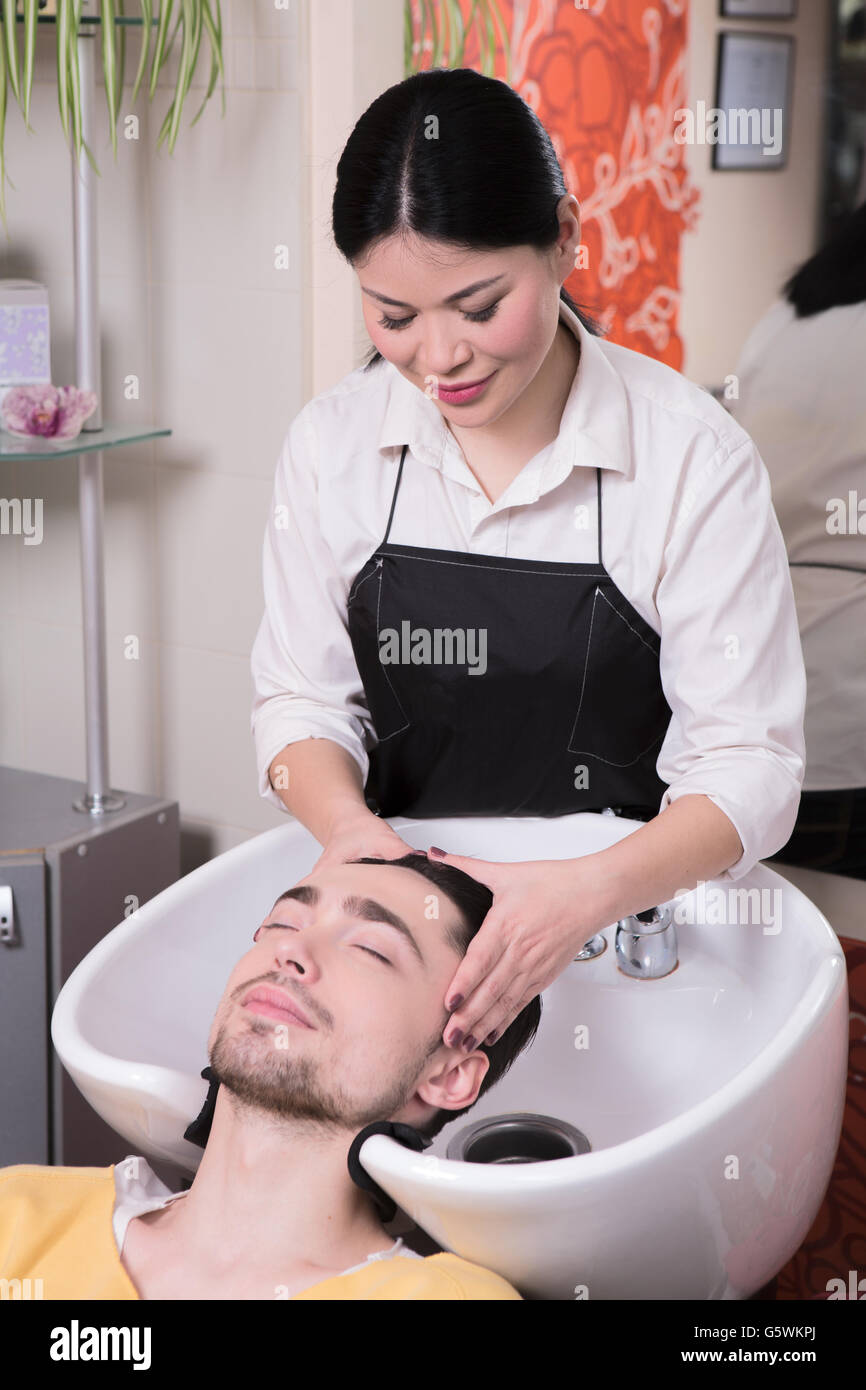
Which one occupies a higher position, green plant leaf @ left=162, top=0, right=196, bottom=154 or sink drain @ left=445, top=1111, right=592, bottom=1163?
green plant leaf @ left=162, top=0, right=196, bottom=154

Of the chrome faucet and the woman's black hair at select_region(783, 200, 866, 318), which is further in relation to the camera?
the woman's black hair at select_region(783, 200, 866, 318)

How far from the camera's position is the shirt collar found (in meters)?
1.50

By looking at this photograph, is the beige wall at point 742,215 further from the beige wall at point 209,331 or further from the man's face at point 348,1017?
the man's face at point 348,1017

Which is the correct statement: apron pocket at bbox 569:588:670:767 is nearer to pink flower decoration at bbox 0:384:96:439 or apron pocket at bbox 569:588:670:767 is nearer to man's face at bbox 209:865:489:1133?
man's face at bbox 209:865:489:1133

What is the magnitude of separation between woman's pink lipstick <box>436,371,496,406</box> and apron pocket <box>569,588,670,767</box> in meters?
0.25

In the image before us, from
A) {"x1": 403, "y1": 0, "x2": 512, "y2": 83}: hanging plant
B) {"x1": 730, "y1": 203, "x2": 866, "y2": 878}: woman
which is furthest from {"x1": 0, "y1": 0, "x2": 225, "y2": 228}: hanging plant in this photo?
{"x1": 730, "y1": 203, "x2": 866, "y2": 878}: woman

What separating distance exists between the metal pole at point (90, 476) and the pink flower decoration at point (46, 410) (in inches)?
1.2

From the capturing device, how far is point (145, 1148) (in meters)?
1.36

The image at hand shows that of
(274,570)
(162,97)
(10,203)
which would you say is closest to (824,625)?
(274,570)

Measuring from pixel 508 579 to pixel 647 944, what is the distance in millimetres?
403

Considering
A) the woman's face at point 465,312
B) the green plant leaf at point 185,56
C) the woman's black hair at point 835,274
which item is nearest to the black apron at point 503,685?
the woman's face at point 465,312

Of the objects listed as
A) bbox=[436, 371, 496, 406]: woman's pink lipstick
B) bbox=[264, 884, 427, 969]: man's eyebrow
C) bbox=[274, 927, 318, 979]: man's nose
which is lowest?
bbox=[274, 927, 318, 979]: man's nose

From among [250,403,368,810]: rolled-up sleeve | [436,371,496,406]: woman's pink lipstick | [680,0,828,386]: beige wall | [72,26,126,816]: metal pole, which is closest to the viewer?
[436,371,496,406]: woman's pink lipstick

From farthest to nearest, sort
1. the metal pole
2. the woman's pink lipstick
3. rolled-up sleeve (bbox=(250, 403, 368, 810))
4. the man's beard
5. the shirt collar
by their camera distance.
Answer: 1. the metal pole
2. rolled-up sleeve (bbox=(250, 403, 368, 810))
3. the shirt collar
4. the woman's pink lipstick
5. the man's beard
